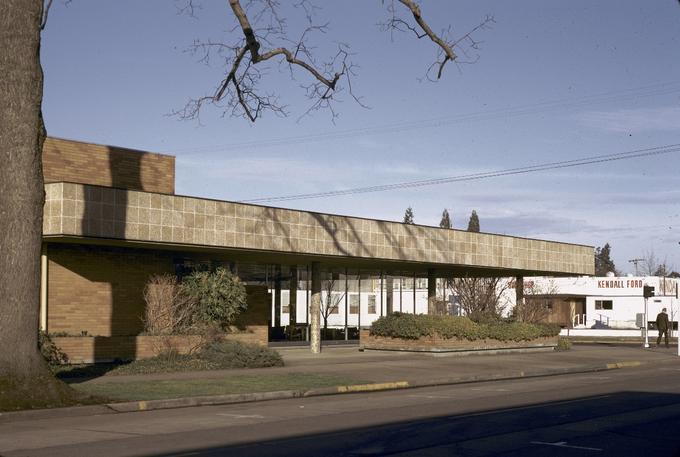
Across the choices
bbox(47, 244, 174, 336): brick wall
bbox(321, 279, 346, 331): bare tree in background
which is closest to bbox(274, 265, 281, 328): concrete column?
bbox(321, 279, 346, 331): bare tree in background

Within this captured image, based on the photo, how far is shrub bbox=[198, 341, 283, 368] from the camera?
27109 mm

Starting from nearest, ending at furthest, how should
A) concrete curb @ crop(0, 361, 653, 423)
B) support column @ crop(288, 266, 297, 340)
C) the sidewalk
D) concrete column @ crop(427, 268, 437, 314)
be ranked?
concrete curb @ crop(0, 361, 653, 423), the sidewalk, support column @ crop(288, 266, 297, 340), concrete column @ crop(427, 268, 437, 314)

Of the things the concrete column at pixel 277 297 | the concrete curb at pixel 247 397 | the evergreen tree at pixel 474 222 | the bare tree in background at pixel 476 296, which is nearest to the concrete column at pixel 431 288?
the concrete column at pixel 277 297

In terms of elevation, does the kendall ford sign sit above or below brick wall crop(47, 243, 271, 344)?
above

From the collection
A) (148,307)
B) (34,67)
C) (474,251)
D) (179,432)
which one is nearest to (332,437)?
(179,432)

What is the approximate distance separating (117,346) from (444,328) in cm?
1225

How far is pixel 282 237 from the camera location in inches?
1244

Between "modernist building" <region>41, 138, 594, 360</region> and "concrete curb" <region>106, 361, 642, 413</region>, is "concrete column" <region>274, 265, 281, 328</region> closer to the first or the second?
"modernist building" <region>41, 138, 594, 360</region>

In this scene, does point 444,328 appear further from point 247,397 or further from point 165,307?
point 247,397

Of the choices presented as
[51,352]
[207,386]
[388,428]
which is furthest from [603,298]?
[388,428]

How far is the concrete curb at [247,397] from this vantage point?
16.6 m

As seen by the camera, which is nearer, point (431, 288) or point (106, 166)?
point (106, 166)

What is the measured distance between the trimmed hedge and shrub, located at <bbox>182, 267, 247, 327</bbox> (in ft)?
22.1

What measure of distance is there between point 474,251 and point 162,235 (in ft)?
54.1
